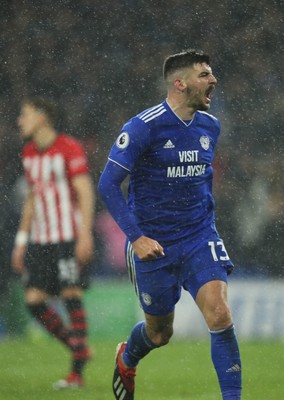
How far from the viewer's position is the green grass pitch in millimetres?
6543

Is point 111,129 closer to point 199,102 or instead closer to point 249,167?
point 249,167

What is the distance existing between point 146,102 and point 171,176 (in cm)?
803

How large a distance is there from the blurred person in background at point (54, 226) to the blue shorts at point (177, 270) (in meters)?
1.67

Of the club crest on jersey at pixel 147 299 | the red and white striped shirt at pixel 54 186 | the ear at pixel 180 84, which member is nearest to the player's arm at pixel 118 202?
the club crest on jersey at pixel 147 299

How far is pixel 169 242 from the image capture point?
5.46 m

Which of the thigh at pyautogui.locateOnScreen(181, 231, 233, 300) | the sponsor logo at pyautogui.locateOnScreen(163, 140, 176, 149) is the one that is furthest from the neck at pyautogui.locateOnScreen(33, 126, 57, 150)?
the thigh at pyautogui.locateOnScreen(181, 231, 233, 300)

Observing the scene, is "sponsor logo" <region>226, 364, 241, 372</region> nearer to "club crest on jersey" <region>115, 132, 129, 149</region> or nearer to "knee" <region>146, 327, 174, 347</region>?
"knee" <region>146, 327, 174, 347</region>

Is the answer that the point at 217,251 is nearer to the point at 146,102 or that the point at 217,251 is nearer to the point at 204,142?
the point at 204,142

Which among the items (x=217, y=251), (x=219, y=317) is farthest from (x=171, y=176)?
(x=219, y=317)

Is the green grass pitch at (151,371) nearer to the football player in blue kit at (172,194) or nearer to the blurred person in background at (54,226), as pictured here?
the blurred person in background at (54,226)

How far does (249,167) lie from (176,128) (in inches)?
269

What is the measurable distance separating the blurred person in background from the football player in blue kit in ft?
5.73

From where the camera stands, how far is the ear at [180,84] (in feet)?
18.1

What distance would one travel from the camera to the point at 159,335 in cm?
573
